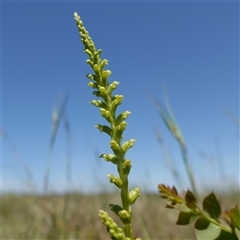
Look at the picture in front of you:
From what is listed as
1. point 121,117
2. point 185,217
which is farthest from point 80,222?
point 121,117

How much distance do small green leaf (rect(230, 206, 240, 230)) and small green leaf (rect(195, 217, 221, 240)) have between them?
2.7 inches

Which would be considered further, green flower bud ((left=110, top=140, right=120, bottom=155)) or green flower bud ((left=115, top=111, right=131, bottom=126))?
green flower bud ((left=115, top=111, right=131, bottom=126))

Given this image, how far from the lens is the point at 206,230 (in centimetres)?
111

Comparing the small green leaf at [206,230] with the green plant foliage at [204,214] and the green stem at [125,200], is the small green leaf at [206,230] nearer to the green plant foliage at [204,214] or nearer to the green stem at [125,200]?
the green plant foliage at [204,214]

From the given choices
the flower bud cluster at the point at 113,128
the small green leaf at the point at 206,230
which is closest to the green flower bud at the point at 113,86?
the flower bud cluster at the point at 113,128

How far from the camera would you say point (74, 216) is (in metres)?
6.16

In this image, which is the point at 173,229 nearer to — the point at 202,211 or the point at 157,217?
the point at 157,217

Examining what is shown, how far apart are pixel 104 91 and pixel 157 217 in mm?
6147

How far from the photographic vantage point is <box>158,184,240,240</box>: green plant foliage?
3.59 ft

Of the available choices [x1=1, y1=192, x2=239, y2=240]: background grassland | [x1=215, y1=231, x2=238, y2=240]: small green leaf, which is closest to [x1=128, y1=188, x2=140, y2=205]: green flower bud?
[x1=215, y1=231, x2=238, y2=240]: small green leaf

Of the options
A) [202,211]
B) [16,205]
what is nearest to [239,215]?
[202,211]

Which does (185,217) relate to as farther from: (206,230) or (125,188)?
(125,188)

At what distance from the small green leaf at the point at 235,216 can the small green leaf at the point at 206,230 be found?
0.23 feet

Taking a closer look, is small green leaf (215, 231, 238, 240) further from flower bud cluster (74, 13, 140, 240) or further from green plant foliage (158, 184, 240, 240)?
flower bud cluster (74, 13, 140, 240)
